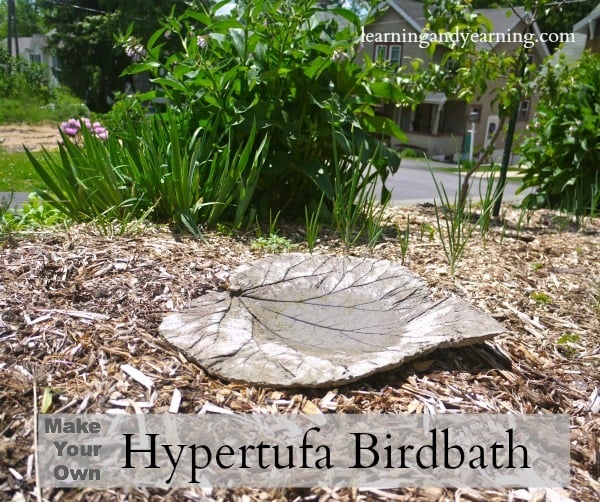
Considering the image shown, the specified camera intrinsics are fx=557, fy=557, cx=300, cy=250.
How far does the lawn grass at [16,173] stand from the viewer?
21.4ft

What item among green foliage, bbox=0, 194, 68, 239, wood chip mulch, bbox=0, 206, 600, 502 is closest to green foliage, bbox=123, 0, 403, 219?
wood chip mulch, bbox=0, 206, 600, 502

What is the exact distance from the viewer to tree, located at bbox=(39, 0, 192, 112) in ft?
78.8

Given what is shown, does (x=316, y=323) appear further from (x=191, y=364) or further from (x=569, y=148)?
(x=569, y=148)

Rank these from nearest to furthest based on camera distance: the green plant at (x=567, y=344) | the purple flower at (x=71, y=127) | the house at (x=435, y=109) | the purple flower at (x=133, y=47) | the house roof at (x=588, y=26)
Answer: the green plant at (x=567, y=344)
the purple flower at (x=133, y=47)
the purple flower at (x=71, y=127)
the house roof at (x=588, y=26)
the house at (x=435, y=109)

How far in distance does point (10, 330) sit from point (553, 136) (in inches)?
217

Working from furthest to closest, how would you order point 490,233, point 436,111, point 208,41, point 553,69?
1. point 436,111
2. point 553,69
3. point 490,233
4. point 208,41

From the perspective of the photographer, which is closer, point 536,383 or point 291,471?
point 291,471

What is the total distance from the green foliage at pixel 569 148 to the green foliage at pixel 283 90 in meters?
2.55

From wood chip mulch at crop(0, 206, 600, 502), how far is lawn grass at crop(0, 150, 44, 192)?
4071 mm

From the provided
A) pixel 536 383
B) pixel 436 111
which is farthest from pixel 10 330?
pixel 436 111

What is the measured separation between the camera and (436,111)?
90.6 ft

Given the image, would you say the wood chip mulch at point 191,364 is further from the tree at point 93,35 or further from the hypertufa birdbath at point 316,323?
the tree at point 93,35

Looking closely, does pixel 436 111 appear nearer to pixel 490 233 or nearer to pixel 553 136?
pixel 553 136

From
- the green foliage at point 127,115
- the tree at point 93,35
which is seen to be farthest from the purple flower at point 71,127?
the tree at point 93,35
